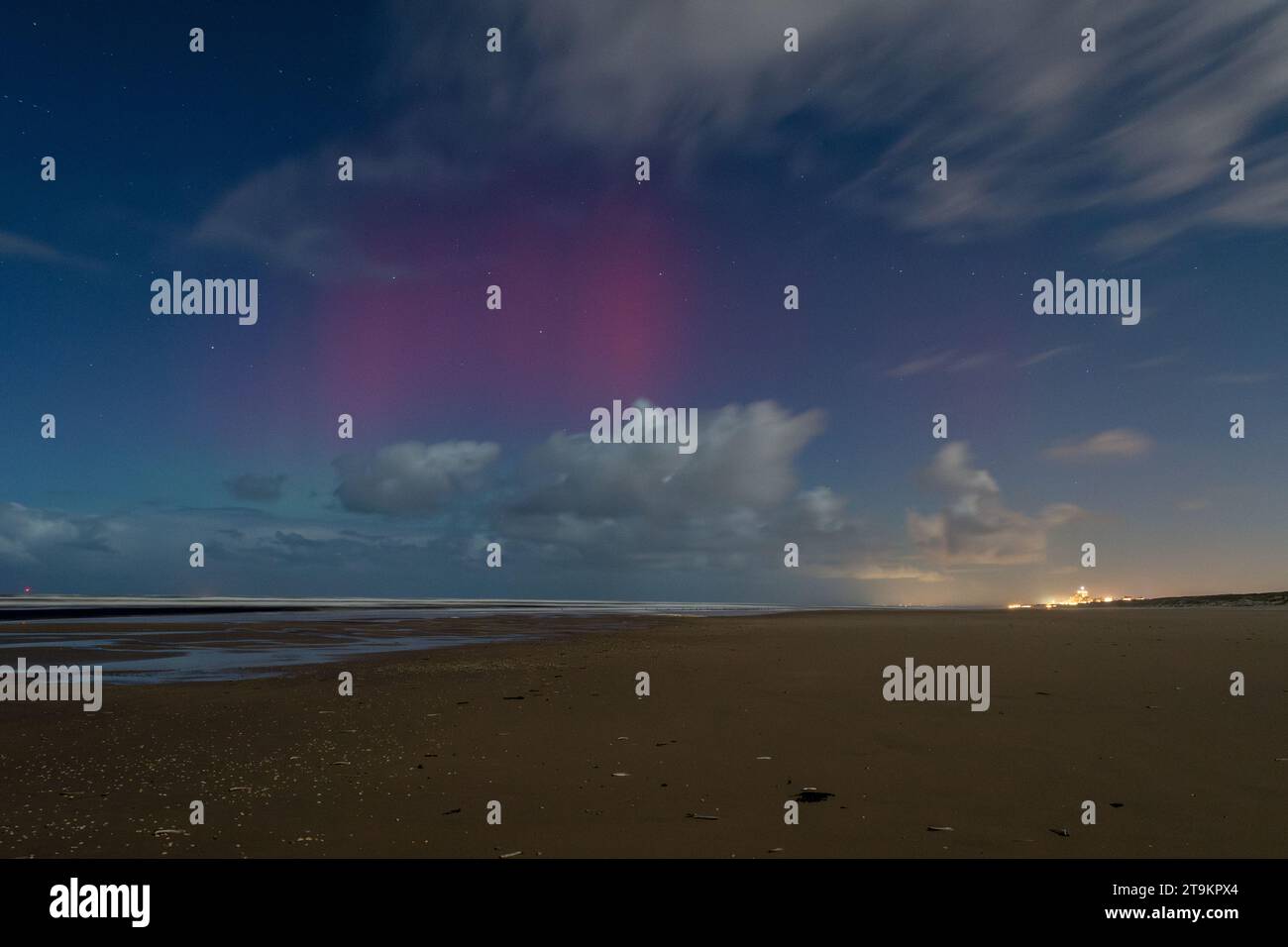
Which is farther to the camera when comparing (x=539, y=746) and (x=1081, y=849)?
(x=539, y=746)

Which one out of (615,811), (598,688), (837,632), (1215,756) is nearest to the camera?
(615,811)

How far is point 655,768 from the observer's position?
Result: 853cm

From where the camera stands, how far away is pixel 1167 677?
49.0 feet

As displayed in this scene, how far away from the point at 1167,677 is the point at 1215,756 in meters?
7.46

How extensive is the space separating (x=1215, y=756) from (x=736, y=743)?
5.67m

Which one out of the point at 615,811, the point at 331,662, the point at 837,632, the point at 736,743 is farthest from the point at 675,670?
the point at 837,632

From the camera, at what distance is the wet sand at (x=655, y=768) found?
20.5 ft

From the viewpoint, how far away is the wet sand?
624 centimetres
